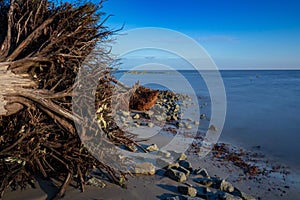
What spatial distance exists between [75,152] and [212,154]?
14.2 feet

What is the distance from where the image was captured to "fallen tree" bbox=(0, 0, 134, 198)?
393cm

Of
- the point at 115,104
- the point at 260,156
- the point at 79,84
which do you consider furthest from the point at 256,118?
the point at 79,84

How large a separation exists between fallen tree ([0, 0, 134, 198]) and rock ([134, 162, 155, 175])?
0.52 metres

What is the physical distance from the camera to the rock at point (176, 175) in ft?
16.4

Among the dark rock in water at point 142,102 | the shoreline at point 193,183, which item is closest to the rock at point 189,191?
the shoreline at point 193,183

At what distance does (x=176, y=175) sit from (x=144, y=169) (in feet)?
2.14

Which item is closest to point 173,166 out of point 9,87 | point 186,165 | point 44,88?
point 186,165

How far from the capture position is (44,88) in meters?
4.21

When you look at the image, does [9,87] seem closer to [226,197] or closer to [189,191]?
[189,191]

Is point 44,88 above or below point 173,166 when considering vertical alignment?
above

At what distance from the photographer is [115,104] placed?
5031mm

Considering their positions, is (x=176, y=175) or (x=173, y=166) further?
(x=173, y=166)

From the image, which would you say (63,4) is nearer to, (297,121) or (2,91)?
(2,91)

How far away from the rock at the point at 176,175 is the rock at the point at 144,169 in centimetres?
30
